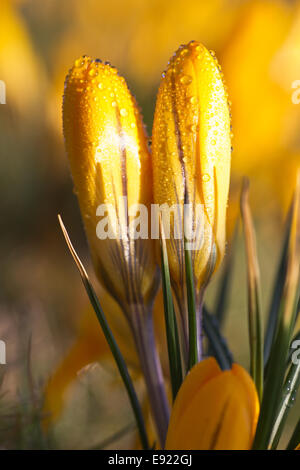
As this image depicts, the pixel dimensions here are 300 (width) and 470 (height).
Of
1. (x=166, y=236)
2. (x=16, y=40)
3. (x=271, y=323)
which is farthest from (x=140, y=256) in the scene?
(x=16, y=40)

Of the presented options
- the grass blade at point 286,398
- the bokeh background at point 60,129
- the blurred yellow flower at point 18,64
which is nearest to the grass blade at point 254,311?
the grass blade at point 286,398

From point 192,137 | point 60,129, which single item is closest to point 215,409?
point 192,137

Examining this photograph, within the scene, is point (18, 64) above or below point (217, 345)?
above

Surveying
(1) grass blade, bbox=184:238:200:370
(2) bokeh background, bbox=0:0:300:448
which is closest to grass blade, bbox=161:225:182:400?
(1) grass blade, bbox=184:238:200:370

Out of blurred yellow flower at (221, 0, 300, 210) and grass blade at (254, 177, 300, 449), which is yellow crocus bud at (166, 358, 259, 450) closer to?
grass blade at (254, 177, 300, 449)

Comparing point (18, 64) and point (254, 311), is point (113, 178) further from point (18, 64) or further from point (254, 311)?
point (18, 64)

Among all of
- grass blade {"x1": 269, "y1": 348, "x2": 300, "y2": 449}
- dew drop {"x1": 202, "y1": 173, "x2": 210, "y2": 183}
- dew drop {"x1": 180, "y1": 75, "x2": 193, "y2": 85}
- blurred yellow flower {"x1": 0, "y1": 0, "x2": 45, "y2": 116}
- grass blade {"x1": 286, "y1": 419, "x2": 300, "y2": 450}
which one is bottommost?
grass blade {"x1": 286, "y1": 419, "x2": 300, "y2": 450}
